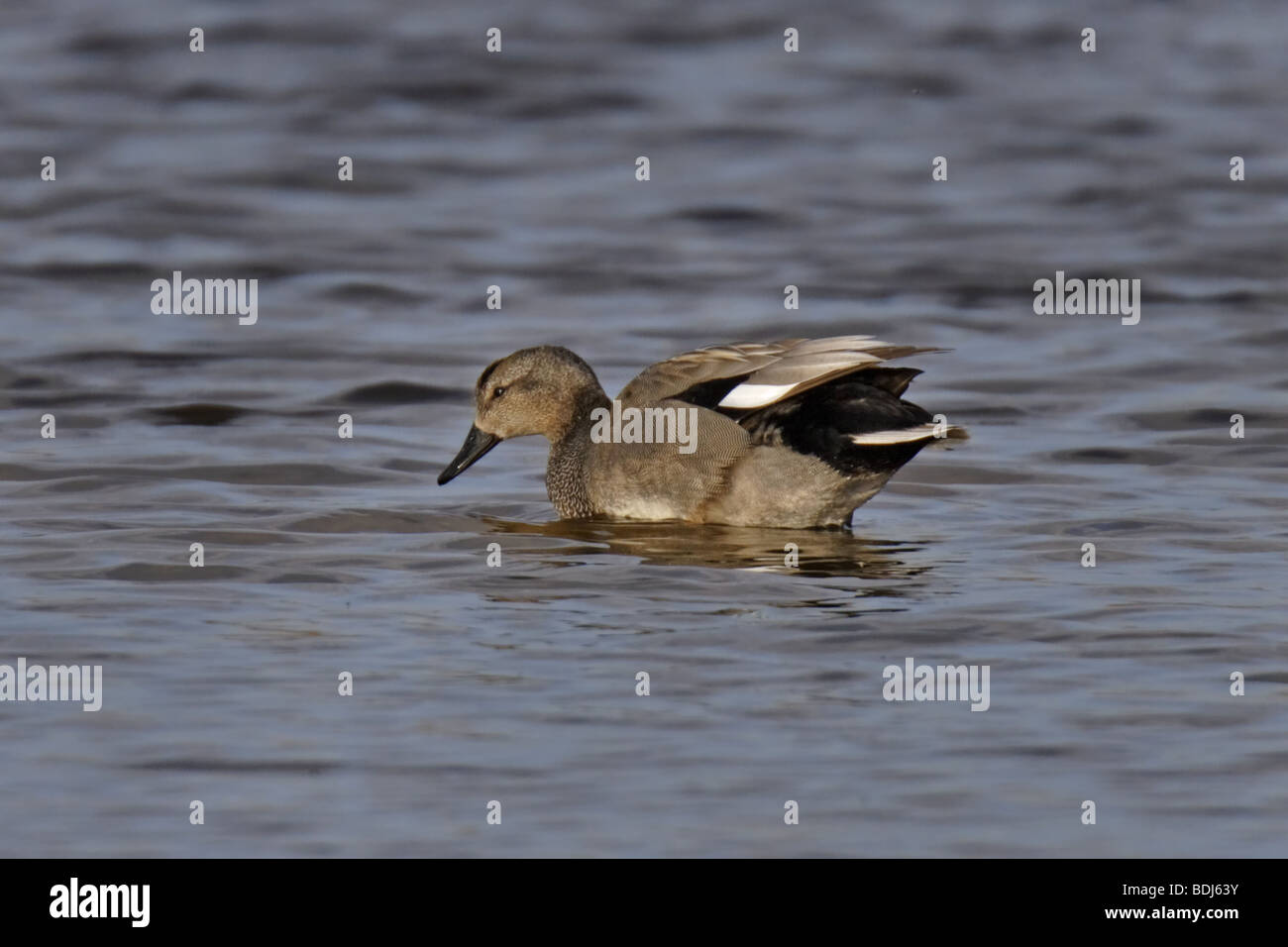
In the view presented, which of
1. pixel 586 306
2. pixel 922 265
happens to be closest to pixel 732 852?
pixel 586 306

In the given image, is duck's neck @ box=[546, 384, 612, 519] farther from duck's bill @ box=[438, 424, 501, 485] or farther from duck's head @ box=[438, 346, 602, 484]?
duck's bill @ box=[438, 424, 501, 485]

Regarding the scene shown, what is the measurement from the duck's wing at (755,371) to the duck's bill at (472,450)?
2.77ft

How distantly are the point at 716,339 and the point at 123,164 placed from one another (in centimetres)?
601

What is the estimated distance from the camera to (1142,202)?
16.1 metres

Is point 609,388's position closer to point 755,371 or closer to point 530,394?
point 530,394

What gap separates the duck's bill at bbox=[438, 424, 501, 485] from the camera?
372 inches

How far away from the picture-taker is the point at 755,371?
841 cm

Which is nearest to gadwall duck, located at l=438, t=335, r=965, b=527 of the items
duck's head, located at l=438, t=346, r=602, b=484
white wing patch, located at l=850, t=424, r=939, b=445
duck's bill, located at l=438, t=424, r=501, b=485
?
white wing patch, located at l=850, t=424, r=939, b=445

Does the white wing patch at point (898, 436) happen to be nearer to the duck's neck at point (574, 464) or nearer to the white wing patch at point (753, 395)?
the white wing patch at point (753, 395)

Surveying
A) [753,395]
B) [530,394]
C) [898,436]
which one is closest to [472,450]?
[530,394]

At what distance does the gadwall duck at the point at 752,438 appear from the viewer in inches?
325

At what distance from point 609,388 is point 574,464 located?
2.47 metres

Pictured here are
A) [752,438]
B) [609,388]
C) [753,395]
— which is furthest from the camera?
[609,388]

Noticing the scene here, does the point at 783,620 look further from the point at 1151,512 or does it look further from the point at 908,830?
the point at 1151,512
